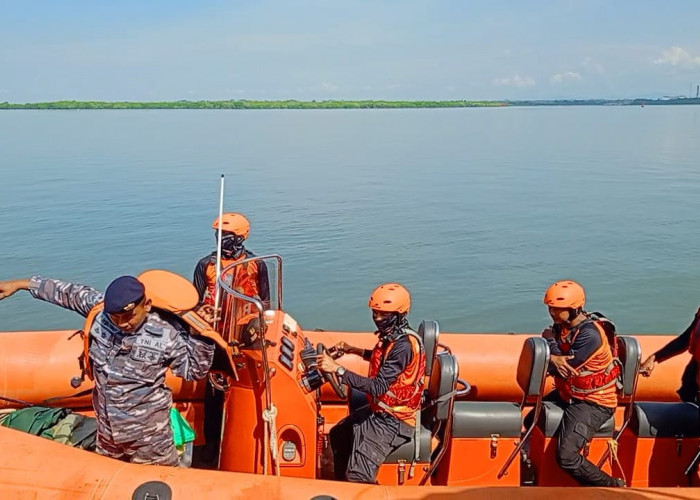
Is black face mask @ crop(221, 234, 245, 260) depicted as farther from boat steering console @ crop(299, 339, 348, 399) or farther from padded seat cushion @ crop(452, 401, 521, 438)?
padded seat cushion @ crop(452, 401, 521, 438)

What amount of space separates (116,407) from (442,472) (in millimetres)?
1575

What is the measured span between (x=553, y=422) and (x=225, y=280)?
1.66m

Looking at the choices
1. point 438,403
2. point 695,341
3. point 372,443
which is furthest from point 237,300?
point 695,341

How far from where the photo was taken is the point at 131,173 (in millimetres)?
22328

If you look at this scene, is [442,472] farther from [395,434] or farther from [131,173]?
[131,173]

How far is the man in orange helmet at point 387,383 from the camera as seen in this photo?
2.73m

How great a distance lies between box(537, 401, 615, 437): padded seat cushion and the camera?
312cm

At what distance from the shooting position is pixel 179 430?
2.71m

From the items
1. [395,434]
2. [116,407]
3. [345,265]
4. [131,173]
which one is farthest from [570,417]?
[131,173]

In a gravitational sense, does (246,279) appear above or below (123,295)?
below

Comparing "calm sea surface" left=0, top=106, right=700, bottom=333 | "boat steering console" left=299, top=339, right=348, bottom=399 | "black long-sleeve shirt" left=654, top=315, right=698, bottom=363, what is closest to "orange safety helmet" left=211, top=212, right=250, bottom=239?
"boat steering console" left=299, top=339, right=348, bottom=399

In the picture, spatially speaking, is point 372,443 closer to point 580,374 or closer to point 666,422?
→ point 580,374

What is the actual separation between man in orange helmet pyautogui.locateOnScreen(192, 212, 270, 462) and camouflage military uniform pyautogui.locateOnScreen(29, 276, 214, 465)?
14.2 inches

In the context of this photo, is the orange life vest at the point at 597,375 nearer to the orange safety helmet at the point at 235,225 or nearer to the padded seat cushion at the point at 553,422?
the padded seat cushion at the point at 553,422
